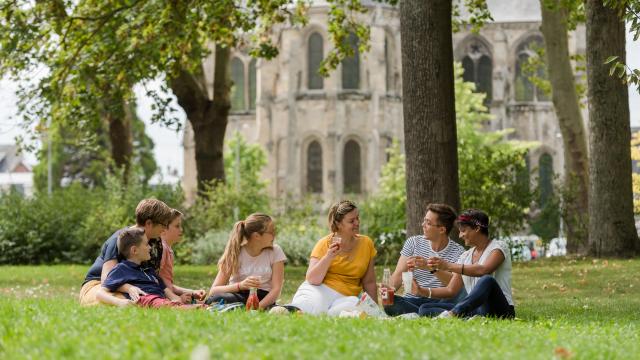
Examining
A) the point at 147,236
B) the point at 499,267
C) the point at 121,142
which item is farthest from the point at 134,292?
the point at 121,142

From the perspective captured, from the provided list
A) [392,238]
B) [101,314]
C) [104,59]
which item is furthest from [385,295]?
[392,238]

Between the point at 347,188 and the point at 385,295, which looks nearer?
the point at 385,295

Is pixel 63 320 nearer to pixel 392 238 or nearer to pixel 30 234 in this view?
pixel 392 238

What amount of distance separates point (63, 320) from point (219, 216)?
72.7 feet

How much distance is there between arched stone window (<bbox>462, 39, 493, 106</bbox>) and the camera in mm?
76250

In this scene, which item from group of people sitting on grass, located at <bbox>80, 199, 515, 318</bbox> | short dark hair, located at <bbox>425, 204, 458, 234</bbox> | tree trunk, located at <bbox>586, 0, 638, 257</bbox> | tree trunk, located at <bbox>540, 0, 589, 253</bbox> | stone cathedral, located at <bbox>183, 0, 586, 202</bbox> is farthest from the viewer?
stone cathedral, located at <bbox>183, 0, 586, 202</bbox>

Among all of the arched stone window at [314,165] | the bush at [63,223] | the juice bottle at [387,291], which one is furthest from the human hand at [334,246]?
the arched stone window at [314,165]

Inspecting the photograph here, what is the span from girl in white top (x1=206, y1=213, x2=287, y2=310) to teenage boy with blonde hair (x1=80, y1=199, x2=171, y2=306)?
0.62 meters

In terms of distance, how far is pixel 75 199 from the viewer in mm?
31594

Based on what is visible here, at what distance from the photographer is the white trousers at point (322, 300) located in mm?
10242

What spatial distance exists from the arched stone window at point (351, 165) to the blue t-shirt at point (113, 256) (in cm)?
5966

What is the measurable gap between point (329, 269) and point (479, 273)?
140 cm

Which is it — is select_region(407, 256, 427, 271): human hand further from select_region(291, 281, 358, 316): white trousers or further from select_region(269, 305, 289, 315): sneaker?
select_region(269, 305, 289, 315): sneaker

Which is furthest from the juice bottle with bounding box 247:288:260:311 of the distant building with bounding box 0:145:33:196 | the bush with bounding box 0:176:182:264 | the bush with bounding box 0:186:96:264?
the distant building with bounding box 0:145:33:196
